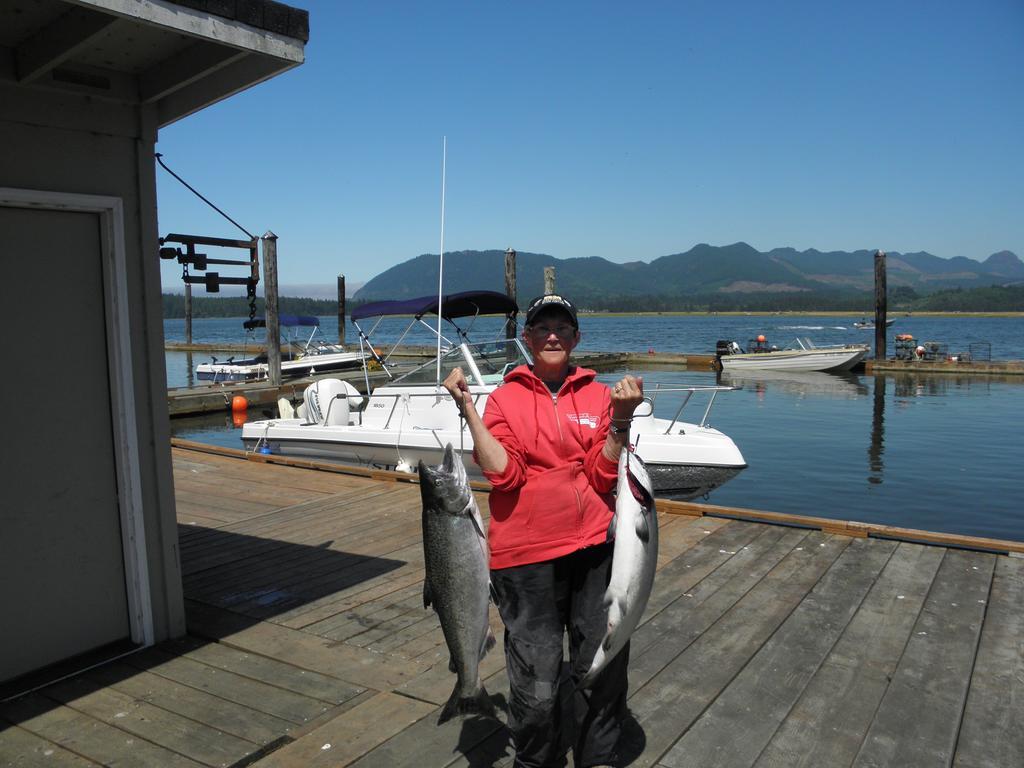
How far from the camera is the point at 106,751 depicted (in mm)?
3199

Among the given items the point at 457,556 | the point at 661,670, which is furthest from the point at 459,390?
the point at 661,670

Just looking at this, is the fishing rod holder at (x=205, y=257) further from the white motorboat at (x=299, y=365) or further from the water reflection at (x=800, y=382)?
the water reflection at (x=800, y=382)

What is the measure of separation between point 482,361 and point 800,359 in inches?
926

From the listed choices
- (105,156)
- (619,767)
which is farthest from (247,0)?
(619,767)

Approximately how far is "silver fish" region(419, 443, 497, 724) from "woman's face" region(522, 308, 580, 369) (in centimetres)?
50

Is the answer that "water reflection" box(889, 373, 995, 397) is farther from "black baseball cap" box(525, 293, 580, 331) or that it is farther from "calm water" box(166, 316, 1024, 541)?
"black baseball cap" box(525, 293, 580, 331)

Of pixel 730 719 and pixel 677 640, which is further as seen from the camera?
pixel 677 640

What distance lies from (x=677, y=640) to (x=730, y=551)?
178cm

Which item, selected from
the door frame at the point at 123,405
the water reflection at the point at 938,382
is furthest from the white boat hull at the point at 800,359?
the door frame at the point at 123,405

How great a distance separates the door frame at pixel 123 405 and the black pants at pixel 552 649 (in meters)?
2.30

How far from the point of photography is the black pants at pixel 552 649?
2.66m

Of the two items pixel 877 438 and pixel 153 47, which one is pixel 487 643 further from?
pixel 877 438

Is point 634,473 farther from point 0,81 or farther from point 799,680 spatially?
point 0,81

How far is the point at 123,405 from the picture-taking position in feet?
13.2
